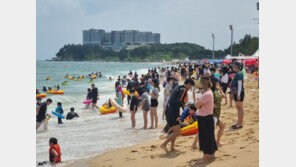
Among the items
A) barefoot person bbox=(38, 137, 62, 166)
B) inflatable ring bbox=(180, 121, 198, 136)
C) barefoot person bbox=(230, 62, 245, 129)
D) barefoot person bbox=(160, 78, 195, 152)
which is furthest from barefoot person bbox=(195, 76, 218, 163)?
barefoot person bbox=(38, 137, 62, 166)

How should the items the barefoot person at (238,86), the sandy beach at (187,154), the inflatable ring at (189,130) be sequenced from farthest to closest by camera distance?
the inflatable ring at (189,130) < the barefoot person at (238,86) < the sandy beach at (187,154)

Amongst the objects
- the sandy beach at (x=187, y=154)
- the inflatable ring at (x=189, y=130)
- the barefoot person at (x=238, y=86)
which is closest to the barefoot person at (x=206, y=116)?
the sandy beach at (x=187, y=154)

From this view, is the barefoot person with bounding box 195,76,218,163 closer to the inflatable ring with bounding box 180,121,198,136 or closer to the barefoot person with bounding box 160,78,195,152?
the barefoot person with bounding box 160,78,195,152

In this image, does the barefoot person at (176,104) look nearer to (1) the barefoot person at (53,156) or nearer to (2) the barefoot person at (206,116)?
(2) the barefoot person at (206,116)

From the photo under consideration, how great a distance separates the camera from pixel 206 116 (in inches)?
178

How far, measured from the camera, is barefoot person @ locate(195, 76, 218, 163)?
4.46 meters

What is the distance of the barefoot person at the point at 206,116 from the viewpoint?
4.46m

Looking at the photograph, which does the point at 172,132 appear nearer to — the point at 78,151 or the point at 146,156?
A: the point at 146,156

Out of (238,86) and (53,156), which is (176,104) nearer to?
(238,86)

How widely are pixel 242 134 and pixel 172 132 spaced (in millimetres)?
1726

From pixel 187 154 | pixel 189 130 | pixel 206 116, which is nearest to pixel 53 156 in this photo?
pixel 187 154
